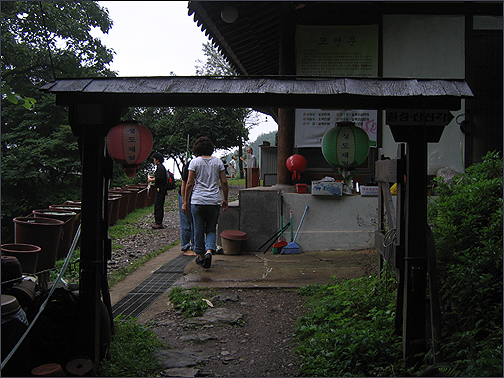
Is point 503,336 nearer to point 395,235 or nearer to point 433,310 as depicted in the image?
point 433,310

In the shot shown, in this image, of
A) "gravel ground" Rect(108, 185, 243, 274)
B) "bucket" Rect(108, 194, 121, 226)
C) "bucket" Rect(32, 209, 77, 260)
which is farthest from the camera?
"bucket" Rect(108, 194, 121, 226)

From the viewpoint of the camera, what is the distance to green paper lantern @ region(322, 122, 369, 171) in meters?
4.66

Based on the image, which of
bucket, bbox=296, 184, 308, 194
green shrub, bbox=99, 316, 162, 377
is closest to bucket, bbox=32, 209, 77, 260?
green shrub, bbox=99, 316, 162, 377

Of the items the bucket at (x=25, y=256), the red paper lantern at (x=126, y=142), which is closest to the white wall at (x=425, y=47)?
the red paper lantern at (x=126, y=142)

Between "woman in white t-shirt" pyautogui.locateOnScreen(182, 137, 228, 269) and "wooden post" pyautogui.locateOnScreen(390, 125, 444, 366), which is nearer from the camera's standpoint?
"wooden post" pyautogui.locateOnScreen(390, 125, 444, 366)

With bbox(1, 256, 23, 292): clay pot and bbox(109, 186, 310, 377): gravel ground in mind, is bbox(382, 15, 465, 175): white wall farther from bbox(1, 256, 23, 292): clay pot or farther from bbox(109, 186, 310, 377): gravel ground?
bbox(1, 256, 23, 292): clay pot

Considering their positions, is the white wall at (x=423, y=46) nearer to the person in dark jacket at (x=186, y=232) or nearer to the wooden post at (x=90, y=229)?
the person in dark jacket at (x=186, y=232)

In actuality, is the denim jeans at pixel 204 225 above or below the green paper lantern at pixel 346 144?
below

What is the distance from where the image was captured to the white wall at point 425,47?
30.3 feet

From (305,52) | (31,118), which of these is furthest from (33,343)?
(31,118)

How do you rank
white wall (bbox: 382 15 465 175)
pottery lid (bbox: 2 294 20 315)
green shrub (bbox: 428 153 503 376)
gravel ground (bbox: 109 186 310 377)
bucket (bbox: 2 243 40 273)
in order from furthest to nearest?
white wall (bbox: 382 15 465 175) → bucket (bbox: 2 243 40 273) → gravel ground (bbox: 109 186 310 377) → green shrub (bbox: 428 153 503 376) → pottery lid (bbox: 2 294 20 315)

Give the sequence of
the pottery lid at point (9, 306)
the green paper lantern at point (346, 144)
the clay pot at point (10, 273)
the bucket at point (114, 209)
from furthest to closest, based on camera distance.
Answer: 1. the bucket at point (114, 209)
2. the green paper lantern at point (346, 144)
3. the clay pot at point (10, 273)
4. the pottery lid at point (9, 306)

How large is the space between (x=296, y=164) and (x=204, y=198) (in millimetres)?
2988

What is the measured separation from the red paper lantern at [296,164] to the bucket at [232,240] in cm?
180
